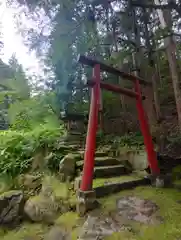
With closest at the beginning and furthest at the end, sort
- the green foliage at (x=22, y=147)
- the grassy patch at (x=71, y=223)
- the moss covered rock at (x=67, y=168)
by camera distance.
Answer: the grassy patch at (x=71, y=223), the moss covered rock at (x=67, y=168), the green foliage at (x=22, y=147)

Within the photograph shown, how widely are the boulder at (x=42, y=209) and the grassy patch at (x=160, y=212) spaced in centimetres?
91

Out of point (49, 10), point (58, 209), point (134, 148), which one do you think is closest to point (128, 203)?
point (58, 209)

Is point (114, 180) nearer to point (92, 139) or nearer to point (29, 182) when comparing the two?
point (92, 139)


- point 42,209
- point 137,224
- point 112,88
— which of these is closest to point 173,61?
point 112,88

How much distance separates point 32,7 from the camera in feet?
11.9

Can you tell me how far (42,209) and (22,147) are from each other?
2.01 metres

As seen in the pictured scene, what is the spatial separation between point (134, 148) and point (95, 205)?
230 centimetres

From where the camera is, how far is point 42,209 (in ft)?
11.2

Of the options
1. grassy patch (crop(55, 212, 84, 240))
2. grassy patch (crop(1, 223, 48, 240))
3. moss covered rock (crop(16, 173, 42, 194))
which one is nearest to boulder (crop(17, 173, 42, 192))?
moss covered rock (crop(16, 173, 42, 194))

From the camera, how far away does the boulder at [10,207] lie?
3.53 m

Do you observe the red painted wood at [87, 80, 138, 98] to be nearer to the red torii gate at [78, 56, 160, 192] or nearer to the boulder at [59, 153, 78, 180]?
the red torii gate at [78, 56, 160, 192]

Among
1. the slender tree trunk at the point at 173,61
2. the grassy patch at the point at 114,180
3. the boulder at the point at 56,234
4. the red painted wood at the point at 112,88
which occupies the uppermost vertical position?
the slender tree trunk at the point at 173,61

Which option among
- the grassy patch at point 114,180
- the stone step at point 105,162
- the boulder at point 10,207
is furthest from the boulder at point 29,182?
the grassy patch at point 114,180

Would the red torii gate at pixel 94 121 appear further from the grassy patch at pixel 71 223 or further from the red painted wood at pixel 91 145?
the grassy patch at pixel 71 223
